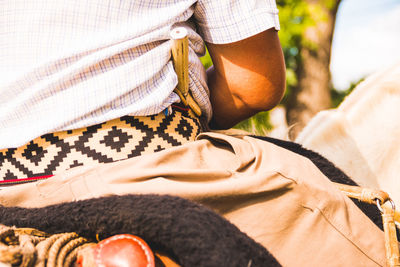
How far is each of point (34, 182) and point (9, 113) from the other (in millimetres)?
177

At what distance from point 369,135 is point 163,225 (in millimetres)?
1044

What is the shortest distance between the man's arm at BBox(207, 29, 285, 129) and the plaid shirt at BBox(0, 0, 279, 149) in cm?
27

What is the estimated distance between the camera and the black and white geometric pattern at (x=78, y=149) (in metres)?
0.79

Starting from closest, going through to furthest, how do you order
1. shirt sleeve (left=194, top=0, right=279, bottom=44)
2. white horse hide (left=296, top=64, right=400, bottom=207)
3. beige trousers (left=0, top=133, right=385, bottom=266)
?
→ beige trousers (left=0, top=133, right=385, bottom=266), shirt sleeve (left=194, top=0, right=279, bottom=44), white horse hide (left=296, top=64, right=400, bottom=207)

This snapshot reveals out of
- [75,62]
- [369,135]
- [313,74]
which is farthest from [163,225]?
[313,74]

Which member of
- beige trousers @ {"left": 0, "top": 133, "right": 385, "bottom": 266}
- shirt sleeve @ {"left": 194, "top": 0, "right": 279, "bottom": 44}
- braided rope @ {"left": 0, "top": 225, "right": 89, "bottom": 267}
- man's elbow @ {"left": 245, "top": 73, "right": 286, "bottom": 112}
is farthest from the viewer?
man's elbow @ {"left": 245, "top": 73, "right": 286, "bottom": 112}

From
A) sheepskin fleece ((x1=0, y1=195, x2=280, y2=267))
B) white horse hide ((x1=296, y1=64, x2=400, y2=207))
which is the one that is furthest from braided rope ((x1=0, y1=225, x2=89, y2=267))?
white horse hide ((x1=296, y1=64, x2=400, y2=207))

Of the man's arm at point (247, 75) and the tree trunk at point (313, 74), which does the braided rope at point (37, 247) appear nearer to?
the man's arm at point (247, 75)

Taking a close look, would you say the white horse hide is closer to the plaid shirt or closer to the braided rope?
the plaid shirt

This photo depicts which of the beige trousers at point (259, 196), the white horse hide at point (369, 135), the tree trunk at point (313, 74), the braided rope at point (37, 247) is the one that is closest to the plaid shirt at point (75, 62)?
the beige trousers at point (259, 196)

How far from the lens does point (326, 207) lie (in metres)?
0.78

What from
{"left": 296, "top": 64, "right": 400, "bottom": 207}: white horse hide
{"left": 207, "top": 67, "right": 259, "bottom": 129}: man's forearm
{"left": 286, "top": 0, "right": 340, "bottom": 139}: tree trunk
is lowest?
{"left": 286, "top": 0, "right": 340, "bottom": 139}: tree trunk

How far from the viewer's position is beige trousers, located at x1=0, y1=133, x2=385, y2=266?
717mm

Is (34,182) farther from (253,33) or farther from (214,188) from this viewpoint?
(253,33)
